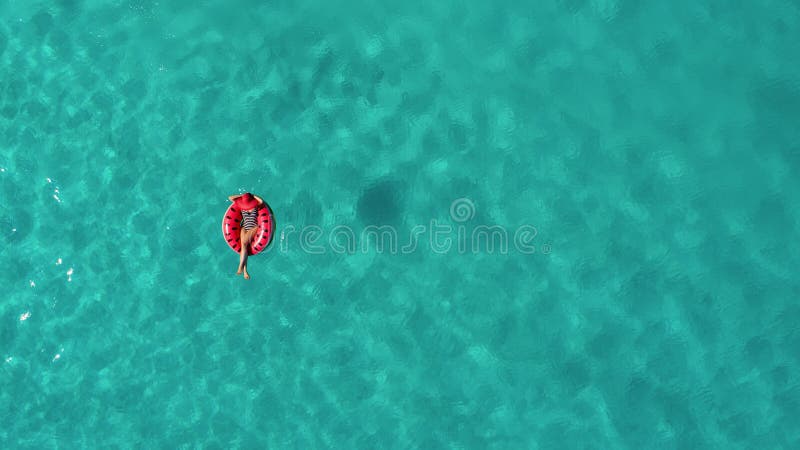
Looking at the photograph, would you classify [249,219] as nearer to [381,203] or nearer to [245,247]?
[245,247]

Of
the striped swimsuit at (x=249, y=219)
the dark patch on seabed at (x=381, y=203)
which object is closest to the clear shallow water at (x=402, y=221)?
the dark patch on seabed at (x=381, y=203)

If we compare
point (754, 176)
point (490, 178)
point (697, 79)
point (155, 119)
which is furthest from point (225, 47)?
point (754, 176)

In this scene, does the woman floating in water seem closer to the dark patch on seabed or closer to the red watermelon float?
the red watermelon float

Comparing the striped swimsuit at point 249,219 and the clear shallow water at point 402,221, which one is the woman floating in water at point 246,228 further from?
the clear shallow water at point 402,221

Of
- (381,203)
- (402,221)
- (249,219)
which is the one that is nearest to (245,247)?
(249,219)

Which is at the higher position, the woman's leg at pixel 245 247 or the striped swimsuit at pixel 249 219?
the striped swimsuit at pixel 249 219

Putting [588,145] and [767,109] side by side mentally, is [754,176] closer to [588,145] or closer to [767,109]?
[767,109]
